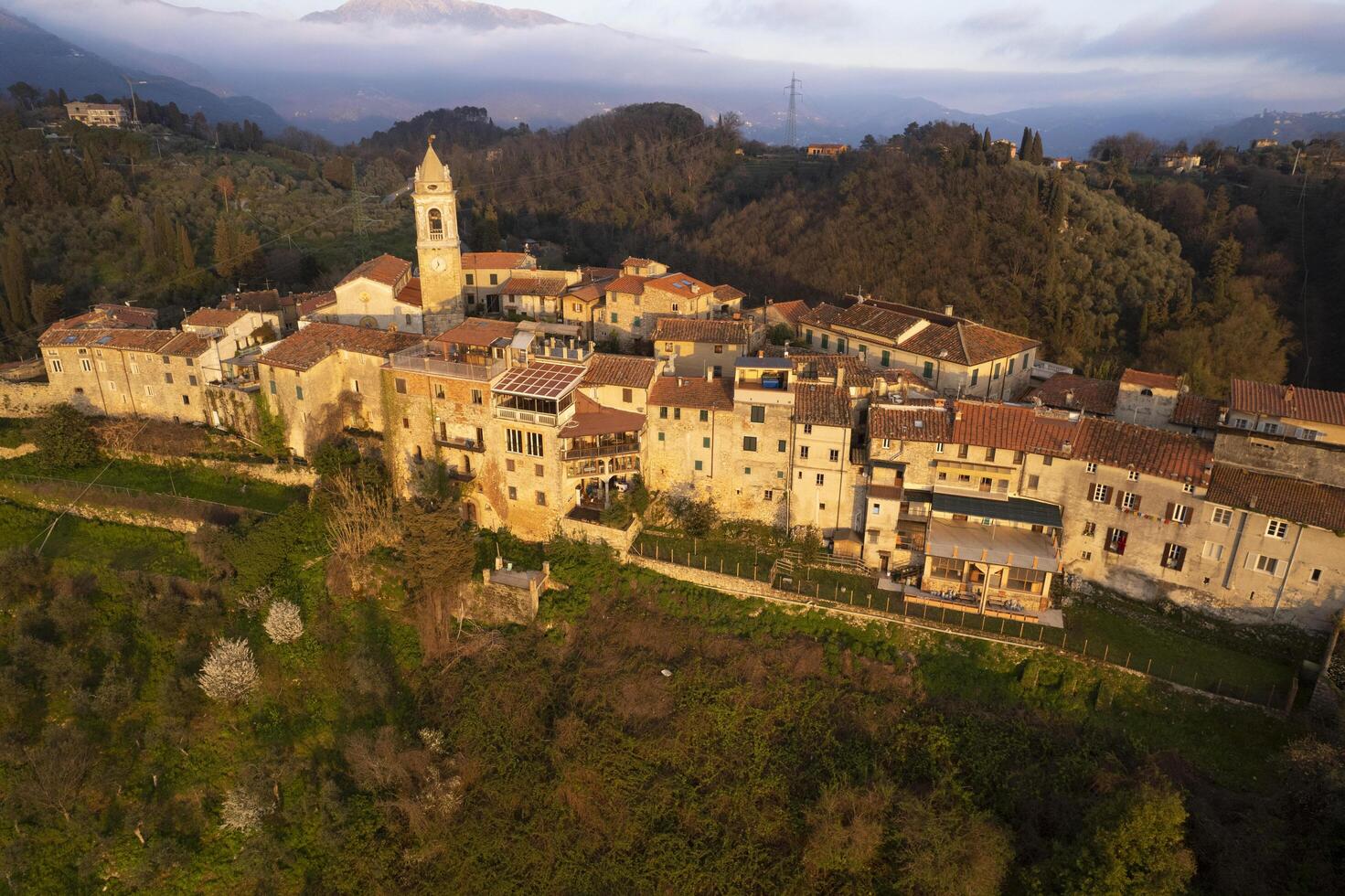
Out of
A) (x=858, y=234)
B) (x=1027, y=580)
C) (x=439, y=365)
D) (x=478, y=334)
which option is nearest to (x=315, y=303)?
(x=478, y=334)

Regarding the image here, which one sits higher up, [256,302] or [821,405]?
[256,302]

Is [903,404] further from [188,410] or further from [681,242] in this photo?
[681,242]

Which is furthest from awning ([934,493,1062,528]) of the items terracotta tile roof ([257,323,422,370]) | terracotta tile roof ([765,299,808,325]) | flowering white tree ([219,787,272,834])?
flowering white tree ([219,787,272,834])

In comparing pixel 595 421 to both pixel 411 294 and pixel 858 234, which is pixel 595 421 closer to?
pixel 411 294

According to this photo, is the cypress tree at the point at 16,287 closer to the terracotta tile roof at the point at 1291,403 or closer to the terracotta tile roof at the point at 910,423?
the terracotta tile roof at the point at 910,423

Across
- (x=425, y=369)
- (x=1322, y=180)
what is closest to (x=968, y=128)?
(x=1322, y=180)

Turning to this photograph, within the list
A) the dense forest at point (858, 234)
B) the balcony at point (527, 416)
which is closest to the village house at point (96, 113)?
the dense forest at point (858, 234)

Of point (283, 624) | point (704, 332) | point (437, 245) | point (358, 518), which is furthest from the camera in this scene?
point (437, 245)
